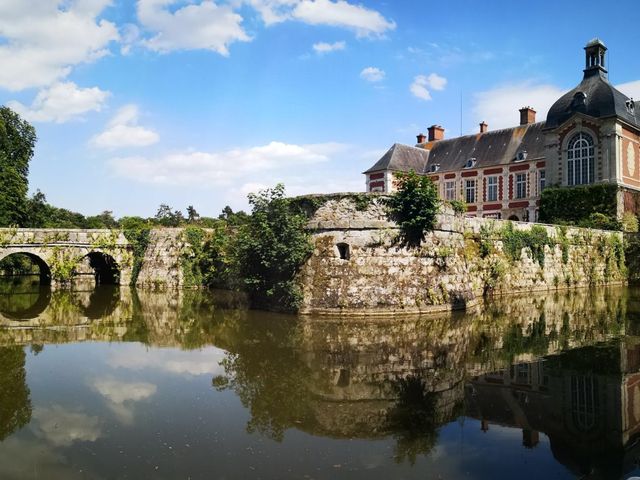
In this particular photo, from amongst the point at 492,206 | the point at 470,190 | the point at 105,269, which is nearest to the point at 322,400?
the point at 105,269

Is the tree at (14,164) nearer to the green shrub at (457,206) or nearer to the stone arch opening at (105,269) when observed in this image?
the stone arch opening at (105,269)

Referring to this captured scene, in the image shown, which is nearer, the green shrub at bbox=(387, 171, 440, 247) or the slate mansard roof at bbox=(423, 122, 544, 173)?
the green shrub at bbox=(387, 171, 440, 247)

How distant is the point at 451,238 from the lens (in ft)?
60.3

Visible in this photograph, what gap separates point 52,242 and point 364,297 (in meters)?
20.2

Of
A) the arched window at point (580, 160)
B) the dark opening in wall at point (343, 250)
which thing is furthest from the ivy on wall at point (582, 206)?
the dark opening in wall at point (343, 250)

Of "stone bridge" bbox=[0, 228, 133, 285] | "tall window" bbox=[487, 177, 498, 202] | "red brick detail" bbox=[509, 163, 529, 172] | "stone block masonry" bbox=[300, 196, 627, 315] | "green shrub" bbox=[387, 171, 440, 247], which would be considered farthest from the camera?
"tall window" bbox=[487, 177, 498, 202]

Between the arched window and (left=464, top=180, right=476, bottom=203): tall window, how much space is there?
8842 mm

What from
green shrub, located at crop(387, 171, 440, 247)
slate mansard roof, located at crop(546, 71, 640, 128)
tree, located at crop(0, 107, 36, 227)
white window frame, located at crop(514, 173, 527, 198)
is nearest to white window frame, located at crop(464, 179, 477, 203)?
white window frame, located at crop(514, 173, 527, 198)

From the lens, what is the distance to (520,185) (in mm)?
41781

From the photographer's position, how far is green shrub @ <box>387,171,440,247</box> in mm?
16969

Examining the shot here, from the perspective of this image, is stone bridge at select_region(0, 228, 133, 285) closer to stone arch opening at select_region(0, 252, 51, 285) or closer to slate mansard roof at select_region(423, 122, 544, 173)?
stone arch opening at select_region(0, 252, 51, 285)

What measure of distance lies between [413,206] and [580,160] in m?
24.9

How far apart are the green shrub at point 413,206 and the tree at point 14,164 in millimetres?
27560

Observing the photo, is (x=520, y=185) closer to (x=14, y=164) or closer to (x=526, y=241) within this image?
(x=526, y=241)
